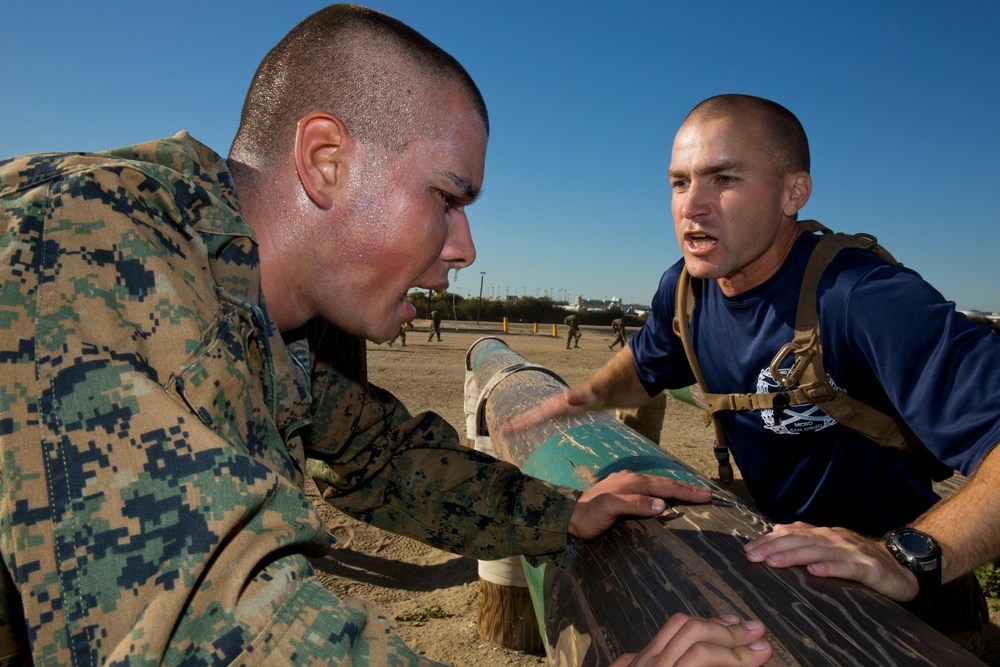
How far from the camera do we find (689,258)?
8.19 feet

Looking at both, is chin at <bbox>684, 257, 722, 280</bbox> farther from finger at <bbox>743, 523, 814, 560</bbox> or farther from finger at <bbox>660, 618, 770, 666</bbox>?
finger at <bbox>660, 618, 770, 666</bbox>

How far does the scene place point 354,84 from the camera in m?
1.58

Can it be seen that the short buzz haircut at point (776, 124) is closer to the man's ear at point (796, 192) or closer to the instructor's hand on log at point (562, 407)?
the man's ear at point (796, 192)

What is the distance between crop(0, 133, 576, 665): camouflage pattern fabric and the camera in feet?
2.75

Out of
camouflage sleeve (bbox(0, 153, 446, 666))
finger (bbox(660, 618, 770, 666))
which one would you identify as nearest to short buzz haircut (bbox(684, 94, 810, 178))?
finger (bbox(660, 618, 770, 666))

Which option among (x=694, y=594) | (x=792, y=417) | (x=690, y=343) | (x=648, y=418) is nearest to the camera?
(x=694, y=594)

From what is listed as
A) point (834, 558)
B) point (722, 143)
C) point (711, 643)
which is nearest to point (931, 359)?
point (834, 558)

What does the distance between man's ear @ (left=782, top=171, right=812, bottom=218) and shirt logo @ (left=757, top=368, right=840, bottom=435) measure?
65 centimetres

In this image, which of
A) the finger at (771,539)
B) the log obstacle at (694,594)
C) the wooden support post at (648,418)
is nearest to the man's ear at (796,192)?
the log obstacle at (694,594)

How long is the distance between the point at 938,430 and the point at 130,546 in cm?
197

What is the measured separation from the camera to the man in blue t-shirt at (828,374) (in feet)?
5.32

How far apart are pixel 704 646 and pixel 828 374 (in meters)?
1.36

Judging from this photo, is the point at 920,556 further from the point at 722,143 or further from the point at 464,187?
the point at 722,143

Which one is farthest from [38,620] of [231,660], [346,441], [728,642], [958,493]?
[958,493]
